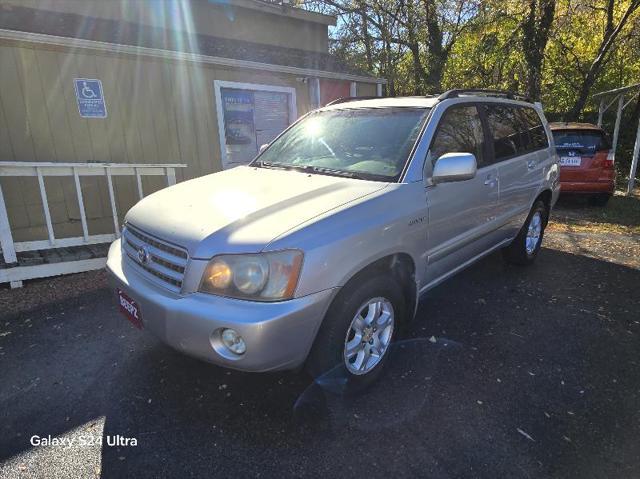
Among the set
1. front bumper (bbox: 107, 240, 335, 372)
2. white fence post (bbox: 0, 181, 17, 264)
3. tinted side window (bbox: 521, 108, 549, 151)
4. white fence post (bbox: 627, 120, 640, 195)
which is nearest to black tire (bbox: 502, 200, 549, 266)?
tinted side window (bbox: 521, 108, 549, 151)

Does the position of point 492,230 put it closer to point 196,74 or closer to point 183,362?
point 183,362

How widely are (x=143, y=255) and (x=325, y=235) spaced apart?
1.14 metres

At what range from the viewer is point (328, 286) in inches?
87.4

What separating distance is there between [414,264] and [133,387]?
6.62 ft

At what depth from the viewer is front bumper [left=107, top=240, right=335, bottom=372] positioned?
205 centimetres

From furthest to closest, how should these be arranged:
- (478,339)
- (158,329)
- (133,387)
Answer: (478,339)
(133,387)
(158,329)

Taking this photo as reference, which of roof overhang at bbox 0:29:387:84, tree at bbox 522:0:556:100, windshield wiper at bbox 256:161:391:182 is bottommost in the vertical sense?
windshield wiper at bbox 256:161:391:182

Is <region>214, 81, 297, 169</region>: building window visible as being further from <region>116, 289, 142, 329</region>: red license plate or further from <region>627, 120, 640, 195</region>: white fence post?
<region>627, 120, 640, 195</region>: white fence post

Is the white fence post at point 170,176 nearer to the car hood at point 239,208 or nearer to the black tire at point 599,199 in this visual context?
the car hood at point 239,208

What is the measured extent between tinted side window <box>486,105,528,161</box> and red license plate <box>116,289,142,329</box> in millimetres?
3187

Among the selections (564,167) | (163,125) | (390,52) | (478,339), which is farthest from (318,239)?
(390,52)

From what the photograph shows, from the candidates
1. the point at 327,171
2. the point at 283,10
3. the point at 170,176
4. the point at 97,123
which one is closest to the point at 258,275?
the point at 327,171

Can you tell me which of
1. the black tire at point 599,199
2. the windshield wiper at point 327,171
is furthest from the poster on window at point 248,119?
the black tire at point 599,199

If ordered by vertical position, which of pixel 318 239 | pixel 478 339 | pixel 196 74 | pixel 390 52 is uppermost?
pixel 390 52
